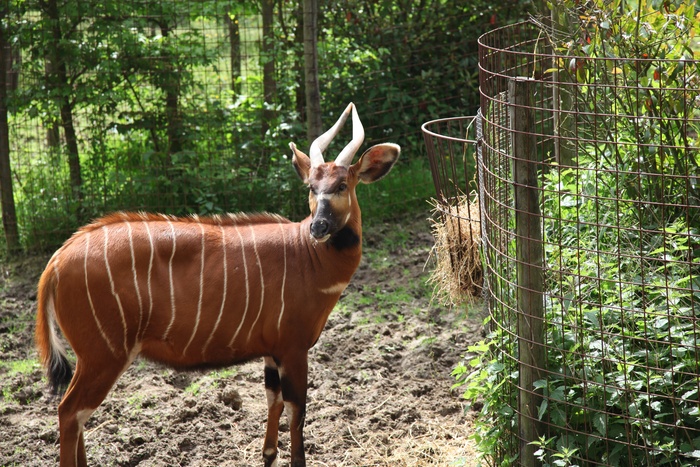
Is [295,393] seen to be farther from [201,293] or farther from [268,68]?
[268,68]

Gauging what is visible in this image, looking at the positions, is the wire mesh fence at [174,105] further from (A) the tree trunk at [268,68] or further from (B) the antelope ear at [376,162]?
(B) the antelope ear at [376,162]

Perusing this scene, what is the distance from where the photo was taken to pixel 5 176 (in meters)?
7.22

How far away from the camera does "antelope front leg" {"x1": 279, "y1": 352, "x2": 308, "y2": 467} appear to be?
4.05 m

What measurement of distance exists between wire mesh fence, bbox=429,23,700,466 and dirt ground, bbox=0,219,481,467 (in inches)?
25.8

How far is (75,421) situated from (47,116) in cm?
423

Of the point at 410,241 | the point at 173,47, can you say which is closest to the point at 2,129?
the point at 173,47

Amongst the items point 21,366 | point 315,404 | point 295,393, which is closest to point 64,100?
point 21,366

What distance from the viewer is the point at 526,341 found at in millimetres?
3355

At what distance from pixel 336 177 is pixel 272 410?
1.21 m

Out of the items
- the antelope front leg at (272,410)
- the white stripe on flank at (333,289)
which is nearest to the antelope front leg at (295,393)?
the antelope front leg at (272,410)

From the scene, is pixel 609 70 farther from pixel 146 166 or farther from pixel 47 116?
pixel 47 116

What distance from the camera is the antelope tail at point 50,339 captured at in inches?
154

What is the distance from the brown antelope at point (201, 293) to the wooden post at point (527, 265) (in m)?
0.98

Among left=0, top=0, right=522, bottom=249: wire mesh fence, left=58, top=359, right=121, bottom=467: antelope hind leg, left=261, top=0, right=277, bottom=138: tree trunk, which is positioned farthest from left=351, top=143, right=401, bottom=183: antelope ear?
left=261, top=0, right=277, bottom=138: tree trunk
